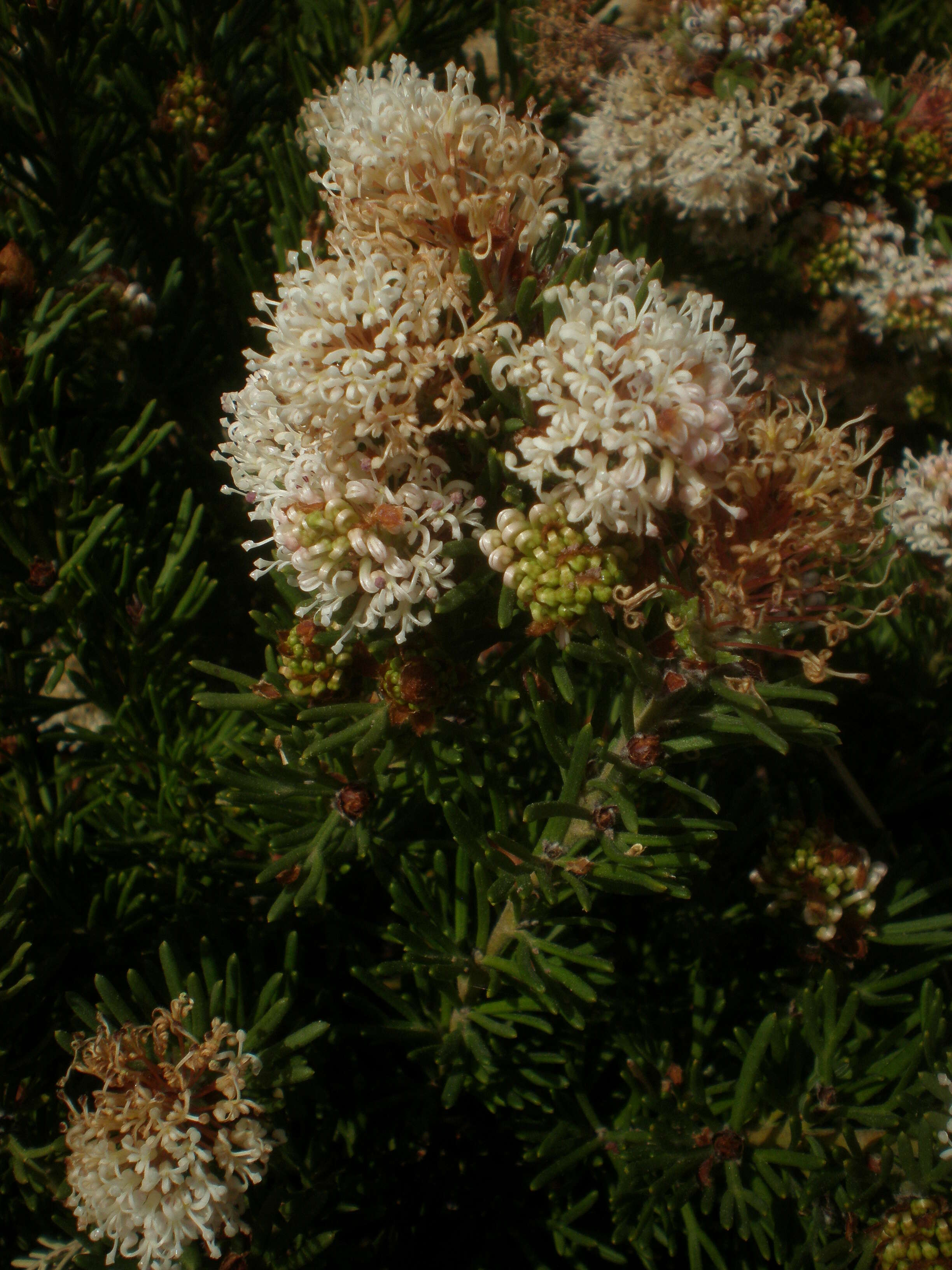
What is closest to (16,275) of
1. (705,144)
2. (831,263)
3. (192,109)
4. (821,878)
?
(192,109)

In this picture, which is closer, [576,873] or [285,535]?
[285,535]

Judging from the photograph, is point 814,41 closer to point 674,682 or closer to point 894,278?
point 894,278

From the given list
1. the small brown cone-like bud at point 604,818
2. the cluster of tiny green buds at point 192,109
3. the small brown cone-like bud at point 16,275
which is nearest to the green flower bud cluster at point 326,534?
the small brown cone-like bud at point 604,818

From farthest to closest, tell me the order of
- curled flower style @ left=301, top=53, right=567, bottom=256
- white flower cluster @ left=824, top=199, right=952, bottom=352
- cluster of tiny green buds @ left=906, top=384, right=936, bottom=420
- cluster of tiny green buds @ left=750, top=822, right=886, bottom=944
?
1. cluster of tiny green buds @ left=906, top=384, right=936, bottom=420
2. white flower cluster @ left=824, top=199, right=952, bottom=352
3. cluster of tiny green buds @ left=750, top=822, right=886, bottom=944
4. curled flower style @ left=301, top=53, right=567, bottom=256

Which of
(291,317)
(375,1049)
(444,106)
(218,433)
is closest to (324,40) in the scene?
(218,433)

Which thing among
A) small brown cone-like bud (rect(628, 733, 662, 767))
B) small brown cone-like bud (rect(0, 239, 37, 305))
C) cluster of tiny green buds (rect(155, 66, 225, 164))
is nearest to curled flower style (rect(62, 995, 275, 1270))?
small brown cone-like bud (rect(628, 733, 662, 767))

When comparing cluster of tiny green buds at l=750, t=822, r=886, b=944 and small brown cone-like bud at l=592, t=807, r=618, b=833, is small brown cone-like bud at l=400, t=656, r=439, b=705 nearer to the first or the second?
small brown cone-like bud at l=592, t=807, r=618, b=833

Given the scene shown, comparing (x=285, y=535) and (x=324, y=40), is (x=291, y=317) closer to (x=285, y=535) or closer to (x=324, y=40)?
(x=285, y=535)
